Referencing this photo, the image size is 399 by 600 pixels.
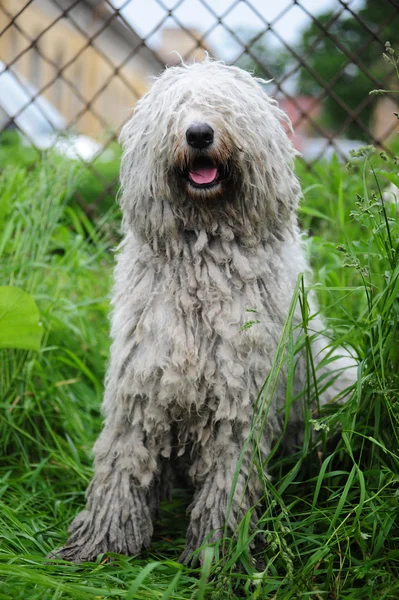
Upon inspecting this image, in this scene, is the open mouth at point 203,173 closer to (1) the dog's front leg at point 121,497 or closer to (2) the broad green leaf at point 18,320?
(1) the dog's front leg at point 121,497

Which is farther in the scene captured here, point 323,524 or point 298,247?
point 298,247

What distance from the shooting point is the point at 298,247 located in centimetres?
243

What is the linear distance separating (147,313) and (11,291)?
2.20 feet

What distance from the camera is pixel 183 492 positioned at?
264cm

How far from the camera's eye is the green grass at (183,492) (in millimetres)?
1910

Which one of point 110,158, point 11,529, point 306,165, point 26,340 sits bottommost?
point 11,529

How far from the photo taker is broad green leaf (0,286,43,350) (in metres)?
2.57

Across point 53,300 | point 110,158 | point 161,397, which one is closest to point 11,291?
point 53,300

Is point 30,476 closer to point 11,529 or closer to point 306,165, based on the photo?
point 11,529

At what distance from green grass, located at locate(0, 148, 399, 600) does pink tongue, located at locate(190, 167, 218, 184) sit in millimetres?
410

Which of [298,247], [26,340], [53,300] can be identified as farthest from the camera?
[53,300]

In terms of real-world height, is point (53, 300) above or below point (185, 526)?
above

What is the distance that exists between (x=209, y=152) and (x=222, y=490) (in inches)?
38.8

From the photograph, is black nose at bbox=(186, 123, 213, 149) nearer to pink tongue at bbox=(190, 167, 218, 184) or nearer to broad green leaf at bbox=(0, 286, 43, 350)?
pink tongue at bbox=(190, 167, 218, 184)
